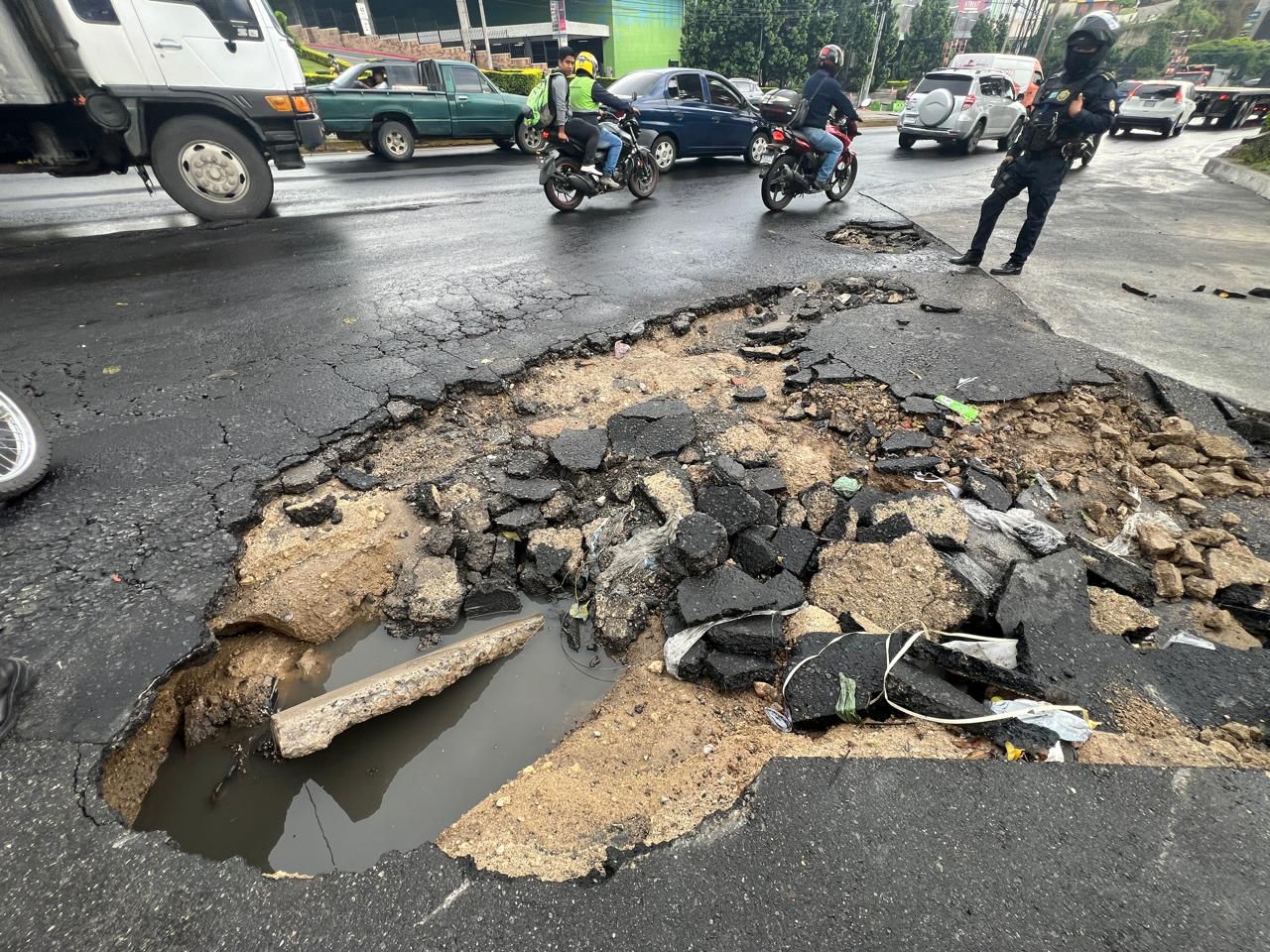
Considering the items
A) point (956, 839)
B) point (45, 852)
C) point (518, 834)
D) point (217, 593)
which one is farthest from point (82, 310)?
point (956, 839)

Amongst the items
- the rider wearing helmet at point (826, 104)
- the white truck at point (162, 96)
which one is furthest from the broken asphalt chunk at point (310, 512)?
the rider wearing helmet at point (826, 104)

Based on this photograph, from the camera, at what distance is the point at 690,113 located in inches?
410

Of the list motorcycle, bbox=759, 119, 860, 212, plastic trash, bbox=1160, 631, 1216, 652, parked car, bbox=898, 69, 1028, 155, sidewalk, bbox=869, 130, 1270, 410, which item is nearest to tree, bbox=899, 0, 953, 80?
parked car, bbox=898, 69, 1028, 155

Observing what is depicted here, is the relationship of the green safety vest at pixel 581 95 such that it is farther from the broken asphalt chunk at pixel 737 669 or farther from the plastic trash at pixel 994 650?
the plastic trash at pixel 994 650

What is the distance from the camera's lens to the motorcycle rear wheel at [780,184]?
7.55 metres

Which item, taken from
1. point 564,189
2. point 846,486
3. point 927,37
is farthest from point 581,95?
point 927,37

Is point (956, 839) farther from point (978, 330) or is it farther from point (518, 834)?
point (978, 330)

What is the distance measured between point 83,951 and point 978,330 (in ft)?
17.2

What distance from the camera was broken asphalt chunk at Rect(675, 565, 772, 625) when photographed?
222cm

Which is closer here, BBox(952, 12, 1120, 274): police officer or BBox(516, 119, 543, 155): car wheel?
BBox(952, 12, 1120, 274): police officer

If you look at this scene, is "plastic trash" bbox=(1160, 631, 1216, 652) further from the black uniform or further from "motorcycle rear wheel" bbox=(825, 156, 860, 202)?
"motorcycle rear wheel" bbox=(825, 156, 860, 202)

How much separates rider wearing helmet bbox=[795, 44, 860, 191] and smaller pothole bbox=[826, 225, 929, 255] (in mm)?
1046

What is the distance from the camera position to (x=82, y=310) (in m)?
4.35

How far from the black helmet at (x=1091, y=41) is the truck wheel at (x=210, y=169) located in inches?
304
